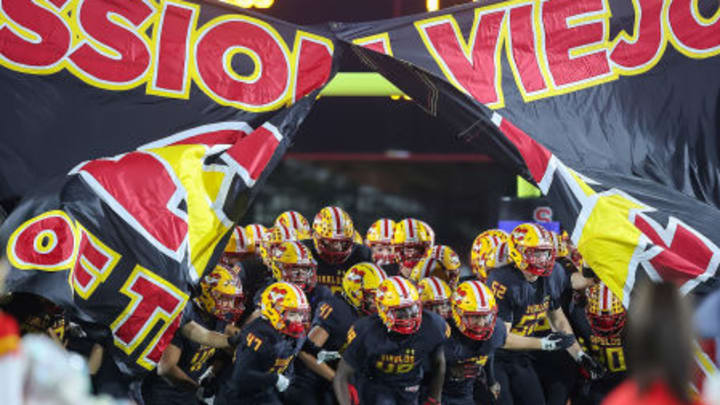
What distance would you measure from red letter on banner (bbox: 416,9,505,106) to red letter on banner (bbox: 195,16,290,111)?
3.51ft

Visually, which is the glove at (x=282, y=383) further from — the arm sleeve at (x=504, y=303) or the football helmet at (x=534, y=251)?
the football helmet at (x=534, y=251)

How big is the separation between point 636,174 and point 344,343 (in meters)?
3.31

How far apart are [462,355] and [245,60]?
3.21 m

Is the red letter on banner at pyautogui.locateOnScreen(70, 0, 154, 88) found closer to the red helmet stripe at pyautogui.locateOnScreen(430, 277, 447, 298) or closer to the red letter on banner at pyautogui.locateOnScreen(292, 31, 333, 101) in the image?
the red letter on banner at pyautogui.locateOnScreen(292, 31, 333, 101)

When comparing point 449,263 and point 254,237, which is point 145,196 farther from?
point 449,263

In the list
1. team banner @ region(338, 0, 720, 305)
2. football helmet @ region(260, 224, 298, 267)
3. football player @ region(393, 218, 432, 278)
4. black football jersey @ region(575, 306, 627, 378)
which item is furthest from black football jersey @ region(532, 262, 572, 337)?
team banner @ region(338, 0, 720, 305)

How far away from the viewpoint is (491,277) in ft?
32.5

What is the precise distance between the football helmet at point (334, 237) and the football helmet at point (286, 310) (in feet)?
5.73

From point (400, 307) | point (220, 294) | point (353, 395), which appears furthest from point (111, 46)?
point (353, 395)

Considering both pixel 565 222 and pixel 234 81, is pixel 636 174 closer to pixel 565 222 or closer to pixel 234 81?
pixel 565 222

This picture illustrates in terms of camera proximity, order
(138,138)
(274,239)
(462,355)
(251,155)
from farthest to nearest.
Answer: (274,239) < (462,355) < (138,138) < (251,155)

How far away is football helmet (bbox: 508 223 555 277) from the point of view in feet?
31.7

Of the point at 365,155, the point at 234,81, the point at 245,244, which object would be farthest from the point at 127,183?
the point at 365,155

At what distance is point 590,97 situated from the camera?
7441 millimetres
